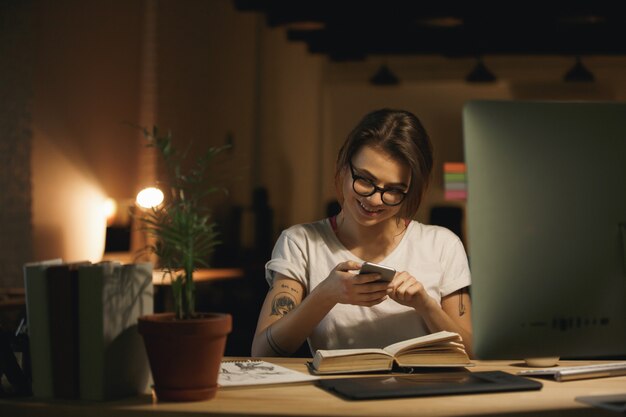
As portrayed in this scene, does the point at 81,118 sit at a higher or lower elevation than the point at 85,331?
higher

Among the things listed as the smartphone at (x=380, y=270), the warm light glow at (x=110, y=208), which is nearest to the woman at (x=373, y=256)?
the smartphone at (x=380, y=270)

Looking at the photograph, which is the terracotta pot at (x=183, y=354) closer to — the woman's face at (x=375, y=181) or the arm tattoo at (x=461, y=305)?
the woman's face at (x=375, y=181)

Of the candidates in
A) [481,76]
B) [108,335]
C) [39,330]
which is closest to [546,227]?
[108,335]

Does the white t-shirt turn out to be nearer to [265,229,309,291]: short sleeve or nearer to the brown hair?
[265,229,309,291]: short sleeve

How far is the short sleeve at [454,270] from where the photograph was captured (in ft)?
7.29

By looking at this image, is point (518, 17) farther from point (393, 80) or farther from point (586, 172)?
point (586, 172)

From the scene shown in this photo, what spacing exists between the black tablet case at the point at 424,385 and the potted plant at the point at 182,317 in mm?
238

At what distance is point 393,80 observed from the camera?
29.7 ft

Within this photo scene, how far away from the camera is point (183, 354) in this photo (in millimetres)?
1302

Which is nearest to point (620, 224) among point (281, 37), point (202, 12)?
point (202, 12)

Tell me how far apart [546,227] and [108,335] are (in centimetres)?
76

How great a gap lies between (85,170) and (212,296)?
125 centimetres

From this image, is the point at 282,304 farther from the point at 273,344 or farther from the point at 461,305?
the point at 461,305

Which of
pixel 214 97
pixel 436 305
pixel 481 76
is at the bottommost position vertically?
pixel 436 305
